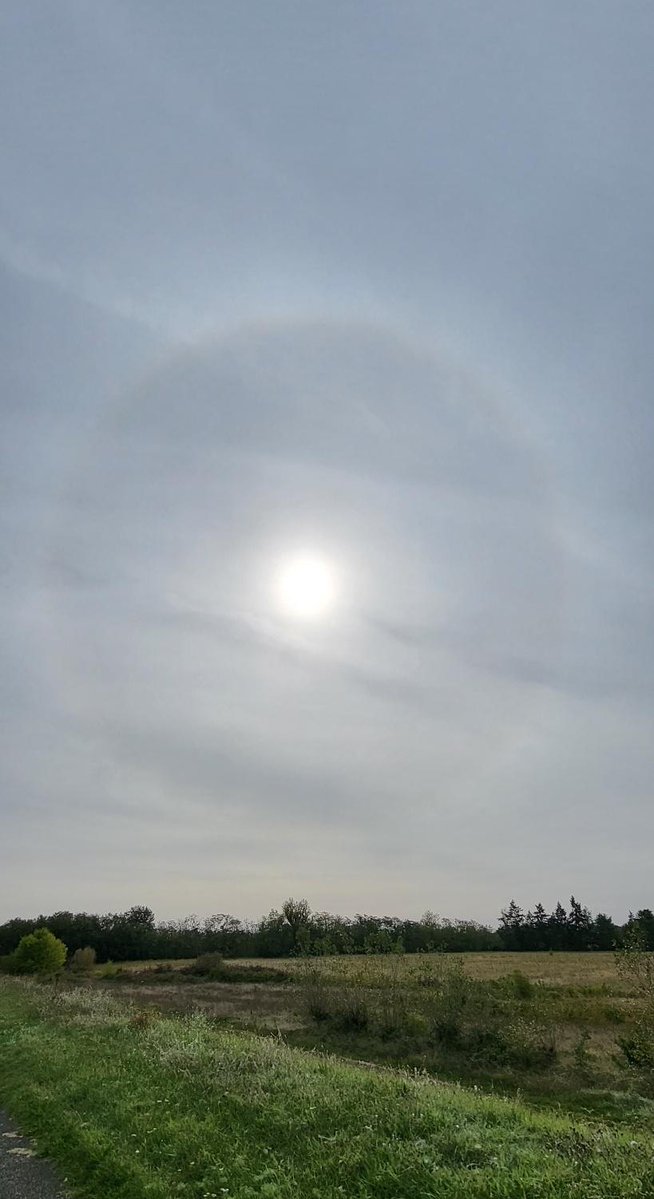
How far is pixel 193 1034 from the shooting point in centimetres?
1734

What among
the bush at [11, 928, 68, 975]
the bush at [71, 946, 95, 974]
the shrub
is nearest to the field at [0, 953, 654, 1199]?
the shrub

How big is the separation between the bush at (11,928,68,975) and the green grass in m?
75.0

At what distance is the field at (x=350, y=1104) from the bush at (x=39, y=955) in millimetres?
60767

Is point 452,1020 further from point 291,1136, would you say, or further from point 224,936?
point 224,936

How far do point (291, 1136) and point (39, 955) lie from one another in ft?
277

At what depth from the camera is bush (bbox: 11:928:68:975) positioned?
78188mm

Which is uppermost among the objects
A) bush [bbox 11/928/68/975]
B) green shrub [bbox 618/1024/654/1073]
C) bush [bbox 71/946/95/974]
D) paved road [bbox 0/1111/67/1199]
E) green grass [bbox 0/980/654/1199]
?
green grass [bbox 0/980/654/1199]

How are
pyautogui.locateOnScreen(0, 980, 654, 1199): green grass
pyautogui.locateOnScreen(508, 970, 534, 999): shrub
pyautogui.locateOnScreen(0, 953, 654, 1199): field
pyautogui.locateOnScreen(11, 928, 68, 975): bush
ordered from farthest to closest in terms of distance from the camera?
pyautogui.locateOnScreen(11, 928, 68, 975): bush < pyautogui.locateOnScreen(508, 970, 534, 999): shrub < pyautogui.locateOnScreen(0, 953, 654, 1199): field < pyautogui.locateOnScreen(0, 980, 654, 1199): green grass

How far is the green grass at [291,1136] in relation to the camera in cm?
686

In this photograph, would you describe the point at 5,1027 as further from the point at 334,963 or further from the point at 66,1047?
the point at 334,963

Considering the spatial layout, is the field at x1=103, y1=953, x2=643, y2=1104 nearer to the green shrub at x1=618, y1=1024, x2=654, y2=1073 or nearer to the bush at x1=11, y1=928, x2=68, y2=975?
the green shrub at x1=618, y1=1024, x2=654, y2=1073

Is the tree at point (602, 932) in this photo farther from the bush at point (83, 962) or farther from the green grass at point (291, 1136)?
the green grass at point (291, 1136)

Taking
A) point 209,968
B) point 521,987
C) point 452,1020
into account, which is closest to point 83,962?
point 209,968

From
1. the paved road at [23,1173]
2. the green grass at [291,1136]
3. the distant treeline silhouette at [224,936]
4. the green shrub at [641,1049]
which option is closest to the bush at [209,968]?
the distant treeline silhouette at [224,936]
